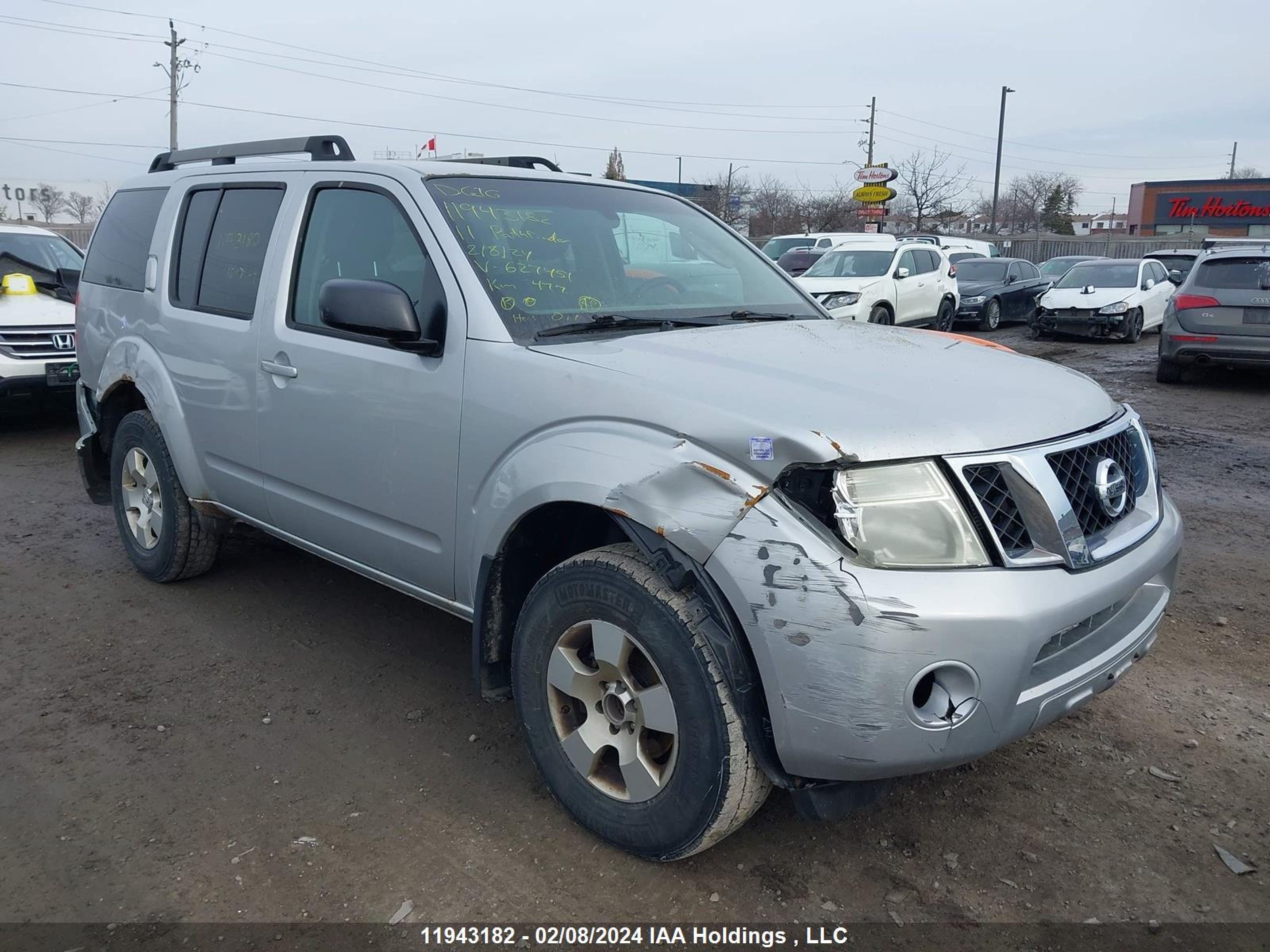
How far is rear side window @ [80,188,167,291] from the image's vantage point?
4.71 m

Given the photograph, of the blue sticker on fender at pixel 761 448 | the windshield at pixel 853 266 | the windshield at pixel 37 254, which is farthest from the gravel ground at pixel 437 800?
the windshield at pixel 853 266

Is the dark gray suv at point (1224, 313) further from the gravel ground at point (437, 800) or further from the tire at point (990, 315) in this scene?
the tire at point (990, 315)

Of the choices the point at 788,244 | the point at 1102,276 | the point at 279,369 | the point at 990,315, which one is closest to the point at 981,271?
the point at 990,315

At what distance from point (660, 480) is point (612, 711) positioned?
70 centimetres

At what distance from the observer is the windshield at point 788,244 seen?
25.1m

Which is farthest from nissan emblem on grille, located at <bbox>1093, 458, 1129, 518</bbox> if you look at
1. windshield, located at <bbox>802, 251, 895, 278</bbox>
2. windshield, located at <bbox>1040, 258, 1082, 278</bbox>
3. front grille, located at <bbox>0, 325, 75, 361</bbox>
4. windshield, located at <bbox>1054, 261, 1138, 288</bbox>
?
windshield, located at <bbox>1040, 258, 1082, 278</bbox>

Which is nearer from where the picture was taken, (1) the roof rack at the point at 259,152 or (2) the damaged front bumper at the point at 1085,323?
(1) the roof rack at the point at 259,152

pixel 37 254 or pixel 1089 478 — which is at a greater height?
pixel 37 254

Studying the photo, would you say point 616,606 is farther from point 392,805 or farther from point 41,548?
point 41,548

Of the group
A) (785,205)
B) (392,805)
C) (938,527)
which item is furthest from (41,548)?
(785,205)

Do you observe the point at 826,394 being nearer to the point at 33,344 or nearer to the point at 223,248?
the point at 223,248

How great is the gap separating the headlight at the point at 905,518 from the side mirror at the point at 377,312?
145cm

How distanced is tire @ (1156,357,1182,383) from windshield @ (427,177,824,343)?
9419 millimetres

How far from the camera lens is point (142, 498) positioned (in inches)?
192
